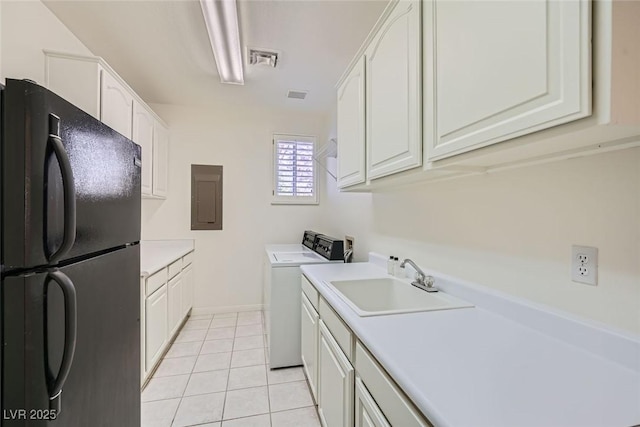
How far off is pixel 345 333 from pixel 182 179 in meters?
3.03

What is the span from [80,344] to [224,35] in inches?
74.6

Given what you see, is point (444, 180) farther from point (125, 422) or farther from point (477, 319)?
point (125, 422)

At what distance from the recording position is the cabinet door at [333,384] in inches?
45.1

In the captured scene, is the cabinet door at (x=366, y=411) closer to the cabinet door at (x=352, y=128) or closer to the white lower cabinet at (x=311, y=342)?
the white lower cabinet at (x=311, y=342)

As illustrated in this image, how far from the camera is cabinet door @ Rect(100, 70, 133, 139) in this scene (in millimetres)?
1903

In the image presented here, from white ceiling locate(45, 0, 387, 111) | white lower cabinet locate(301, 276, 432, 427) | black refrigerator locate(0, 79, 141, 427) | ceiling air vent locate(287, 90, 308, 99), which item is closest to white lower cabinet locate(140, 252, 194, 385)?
black refrigerator locate(0, 79, 141, 427)

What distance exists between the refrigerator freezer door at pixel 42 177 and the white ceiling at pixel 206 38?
1.28 meters

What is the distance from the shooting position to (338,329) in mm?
1289

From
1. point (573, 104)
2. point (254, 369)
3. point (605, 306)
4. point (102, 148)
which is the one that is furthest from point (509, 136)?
point (254, 369)

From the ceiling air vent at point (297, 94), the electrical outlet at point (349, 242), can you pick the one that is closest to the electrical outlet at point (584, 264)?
the electrical outlet at point (349, 242)

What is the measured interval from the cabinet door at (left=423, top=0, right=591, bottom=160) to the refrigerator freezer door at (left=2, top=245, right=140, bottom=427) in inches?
51.5

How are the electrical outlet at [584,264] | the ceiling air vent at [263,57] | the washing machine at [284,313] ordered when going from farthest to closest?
the washing machine at [284,313], the ceiling air vent at [263,57], the electrical outlet at [584,264]

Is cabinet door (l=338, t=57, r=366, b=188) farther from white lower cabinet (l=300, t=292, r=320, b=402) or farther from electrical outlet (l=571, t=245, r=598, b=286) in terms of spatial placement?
electrical outlet (l=571, t=245, r=598, b=286)

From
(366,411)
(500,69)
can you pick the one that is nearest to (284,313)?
(366,411)
